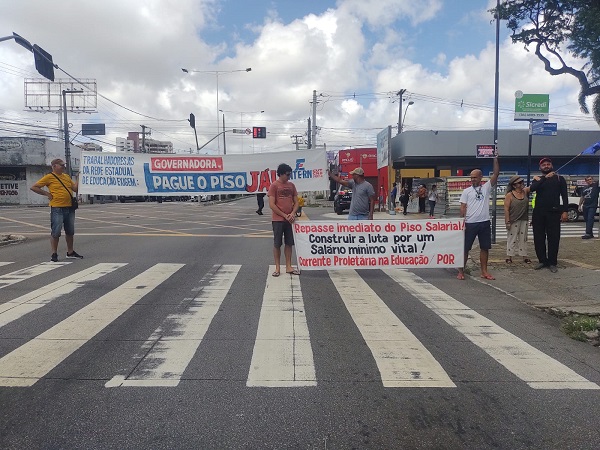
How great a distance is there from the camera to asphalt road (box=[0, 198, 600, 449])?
128 inches

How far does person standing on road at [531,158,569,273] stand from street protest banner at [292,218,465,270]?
192cm

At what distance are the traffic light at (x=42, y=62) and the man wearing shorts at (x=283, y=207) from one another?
37.0 ft

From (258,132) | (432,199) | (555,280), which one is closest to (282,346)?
(555,280)

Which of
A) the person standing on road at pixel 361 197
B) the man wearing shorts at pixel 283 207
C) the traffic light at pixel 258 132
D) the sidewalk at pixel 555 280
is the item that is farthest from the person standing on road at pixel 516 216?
the traffic light at pixel 258 132

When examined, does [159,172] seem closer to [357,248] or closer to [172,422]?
[357,248]

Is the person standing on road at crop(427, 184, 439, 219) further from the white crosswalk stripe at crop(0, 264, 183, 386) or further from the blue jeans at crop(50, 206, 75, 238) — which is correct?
the white crosswalk stripe at crop(0, 264, 183, 386)

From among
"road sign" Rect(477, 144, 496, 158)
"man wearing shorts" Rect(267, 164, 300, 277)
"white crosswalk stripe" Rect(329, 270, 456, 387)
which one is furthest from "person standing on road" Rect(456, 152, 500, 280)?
"road sign" Rect(477, 144, 496, 158)

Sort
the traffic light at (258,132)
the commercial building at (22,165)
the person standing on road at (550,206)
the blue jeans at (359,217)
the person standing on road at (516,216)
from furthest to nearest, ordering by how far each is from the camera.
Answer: the commercial building at (22,165)
the traffic light at (258,132)
the person standing on road at (516,216)
the blue jeans at (359,217)
the person standing on road at (550,206)

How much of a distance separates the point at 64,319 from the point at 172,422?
298 centimetres

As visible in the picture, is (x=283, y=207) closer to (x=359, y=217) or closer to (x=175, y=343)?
(x=359, y=217)

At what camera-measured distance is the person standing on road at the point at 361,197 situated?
8.95 metres

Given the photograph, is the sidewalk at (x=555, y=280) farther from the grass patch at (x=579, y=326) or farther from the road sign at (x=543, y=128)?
the road sign at (x=543, y=128)

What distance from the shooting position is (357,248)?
28.5ft

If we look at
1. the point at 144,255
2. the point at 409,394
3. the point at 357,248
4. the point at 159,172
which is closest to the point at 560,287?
the point at 357,248
